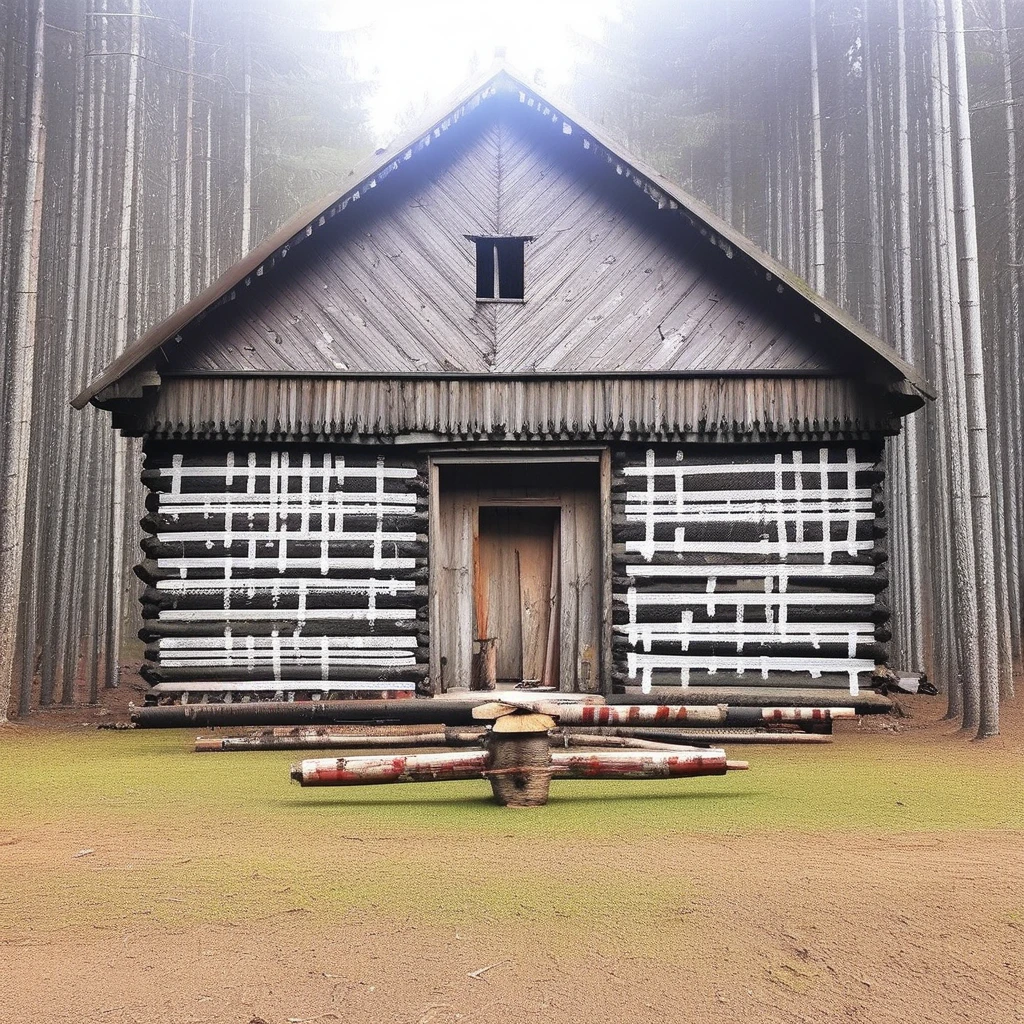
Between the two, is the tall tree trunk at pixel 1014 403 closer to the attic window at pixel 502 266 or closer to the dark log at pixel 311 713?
the attic window at pixel 502 266

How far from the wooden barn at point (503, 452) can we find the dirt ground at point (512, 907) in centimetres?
556

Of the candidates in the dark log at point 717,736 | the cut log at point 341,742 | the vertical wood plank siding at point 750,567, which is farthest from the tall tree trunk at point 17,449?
the vertical wood plank siding at point 750,567

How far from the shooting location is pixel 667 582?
14.5 metres

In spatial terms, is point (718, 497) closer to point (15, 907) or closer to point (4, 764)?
point (4, 764)

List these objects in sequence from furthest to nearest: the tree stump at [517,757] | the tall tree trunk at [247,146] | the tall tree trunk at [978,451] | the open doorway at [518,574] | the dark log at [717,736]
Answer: the tall tree trunk at [247,146], the open doorway at [518,574], the tall tree trunk at [978,451], the dark log at [717,736], the tree stump at [517,757]

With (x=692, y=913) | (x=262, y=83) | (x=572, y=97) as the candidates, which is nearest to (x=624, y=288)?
(x=692, y=913)

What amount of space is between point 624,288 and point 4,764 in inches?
396

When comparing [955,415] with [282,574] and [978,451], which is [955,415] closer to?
[978,451]

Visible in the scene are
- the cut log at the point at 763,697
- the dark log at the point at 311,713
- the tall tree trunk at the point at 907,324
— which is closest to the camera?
the dark log at the point at 311,713

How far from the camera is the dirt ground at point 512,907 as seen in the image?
4336mm

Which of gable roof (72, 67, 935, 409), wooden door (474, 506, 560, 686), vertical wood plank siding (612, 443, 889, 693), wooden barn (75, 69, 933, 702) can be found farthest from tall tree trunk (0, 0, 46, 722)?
vertical wood plank siding (612, 443, 889, 693)

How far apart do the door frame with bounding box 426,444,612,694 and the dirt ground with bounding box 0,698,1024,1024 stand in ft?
18.7

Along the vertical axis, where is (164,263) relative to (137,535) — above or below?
above

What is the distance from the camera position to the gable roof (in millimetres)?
13281
